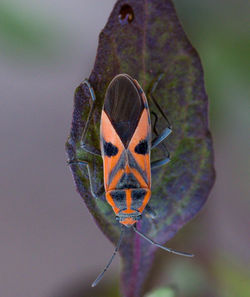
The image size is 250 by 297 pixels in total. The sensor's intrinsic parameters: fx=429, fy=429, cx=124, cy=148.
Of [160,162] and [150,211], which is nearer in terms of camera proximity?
[160,162]

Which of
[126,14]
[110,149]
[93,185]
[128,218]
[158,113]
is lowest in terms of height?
[128,218]

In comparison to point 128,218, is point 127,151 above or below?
above

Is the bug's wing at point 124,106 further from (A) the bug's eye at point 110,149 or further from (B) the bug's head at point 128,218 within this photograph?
(B) the bug's head at point 128,218

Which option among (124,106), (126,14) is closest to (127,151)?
(124,106)

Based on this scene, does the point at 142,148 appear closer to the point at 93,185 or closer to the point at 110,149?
→ the point at 110,149

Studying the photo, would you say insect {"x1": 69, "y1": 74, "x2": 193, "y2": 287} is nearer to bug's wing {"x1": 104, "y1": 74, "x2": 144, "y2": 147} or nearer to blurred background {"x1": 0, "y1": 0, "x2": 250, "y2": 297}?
bug's wing {"x1": 104, "y1": 74, "x2": 144, "y2": 147}

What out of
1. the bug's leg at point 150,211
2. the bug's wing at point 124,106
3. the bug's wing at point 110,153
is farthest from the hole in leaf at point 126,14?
the bug's leg at point 150,211

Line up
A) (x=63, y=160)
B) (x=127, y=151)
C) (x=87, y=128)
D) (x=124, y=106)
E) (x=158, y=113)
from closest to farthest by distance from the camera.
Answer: (x=87, y=128), (x=158, y=113), (x=124, y=106), (x=127, y=151), (x=63, y=160)
